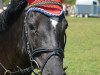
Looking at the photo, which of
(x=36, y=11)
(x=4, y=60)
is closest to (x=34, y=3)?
(x=36, y=11)

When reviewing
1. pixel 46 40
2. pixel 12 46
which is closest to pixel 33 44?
pixel 46 40

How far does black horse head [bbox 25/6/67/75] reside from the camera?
4.13 m

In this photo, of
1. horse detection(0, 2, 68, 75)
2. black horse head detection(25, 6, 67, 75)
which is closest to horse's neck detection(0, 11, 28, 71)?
horse detection(0, 2, 68, 75)

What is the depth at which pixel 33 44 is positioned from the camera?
4355 millimetres

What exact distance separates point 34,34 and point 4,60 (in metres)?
0.77

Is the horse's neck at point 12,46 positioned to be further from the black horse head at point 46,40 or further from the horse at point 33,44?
the black horse head at point 46,40

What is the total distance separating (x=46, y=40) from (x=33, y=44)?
0.61ft

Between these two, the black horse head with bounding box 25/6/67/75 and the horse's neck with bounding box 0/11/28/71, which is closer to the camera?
the black horse head with bounding box 25/6/67/75

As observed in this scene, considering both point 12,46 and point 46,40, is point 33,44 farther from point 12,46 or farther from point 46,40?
point 12,46

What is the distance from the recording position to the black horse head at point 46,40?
4.13 m

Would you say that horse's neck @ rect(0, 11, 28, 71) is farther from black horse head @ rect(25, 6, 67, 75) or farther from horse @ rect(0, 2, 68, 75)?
black horse head @ rect(25, 6, 67, 75)

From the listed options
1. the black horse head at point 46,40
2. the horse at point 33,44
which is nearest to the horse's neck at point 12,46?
the horse at point 33,44

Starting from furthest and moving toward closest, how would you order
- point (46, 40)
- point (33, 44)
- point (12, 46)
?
point (12, 46) < point (33, 44) < point (46, 40)

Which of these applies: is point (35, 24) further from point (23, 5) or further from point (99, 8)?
point (99, 8)
